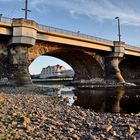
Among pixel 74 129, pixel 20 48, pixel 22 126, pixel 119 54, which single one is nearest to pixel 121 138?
pixel 74 129

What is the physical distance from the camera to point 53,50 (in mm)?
45344

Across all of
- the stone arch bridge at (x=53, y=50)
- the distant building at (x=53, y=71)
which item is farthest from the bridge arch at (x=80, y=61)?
the distant building at (x=53, y=71)

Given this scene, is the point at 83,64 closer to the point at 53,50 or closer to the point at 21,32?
the point at 53,50

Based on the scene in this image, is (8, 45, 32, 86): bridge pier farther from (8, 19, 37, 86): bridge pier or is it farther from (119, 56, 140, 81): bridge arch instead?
(119, 56, 140, 81): bridge arch

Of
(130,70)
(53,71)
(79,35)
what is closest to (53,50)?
(79,35)

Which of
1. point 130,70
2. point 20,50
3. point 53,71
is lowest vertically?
point 130,70

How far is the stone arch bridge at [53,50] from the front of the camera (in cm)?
3441

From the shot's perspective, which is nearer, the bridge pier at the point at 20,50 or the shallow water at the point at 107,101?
the shallow water at the point at 107,101

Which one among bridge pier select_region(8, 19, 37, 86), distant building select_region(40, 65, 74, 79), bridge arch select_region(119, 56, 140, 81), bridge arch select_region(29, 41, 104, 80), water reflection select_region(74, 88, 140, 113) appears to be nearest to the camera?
water reflection select_region(74, 88, 140, 113)

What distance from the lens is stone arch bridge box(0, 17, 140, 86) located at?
3441 centimetres

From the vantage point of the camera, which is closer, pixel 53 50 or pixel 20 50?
pixel 20 50

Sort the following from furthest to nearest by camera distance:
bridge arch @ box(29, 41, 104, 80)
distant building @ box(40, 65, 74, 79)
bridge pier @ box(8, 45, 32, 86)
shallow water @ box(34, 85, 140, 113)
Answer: distant building @ box(40, 65, 74, 79)
bridge arch @ box(29, 41, 104, 80)
bridge pier @ box(8, 45, 32, 86)
shallow water @ box(34, 85, 140, 113)

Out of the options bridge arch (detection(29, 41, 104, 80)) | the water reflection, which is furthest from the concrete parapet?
the water reflection

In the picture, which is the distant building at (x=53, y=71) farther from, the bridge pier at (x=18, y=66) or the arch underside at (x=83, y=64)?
the bridge pier at (x=18, y=66)
